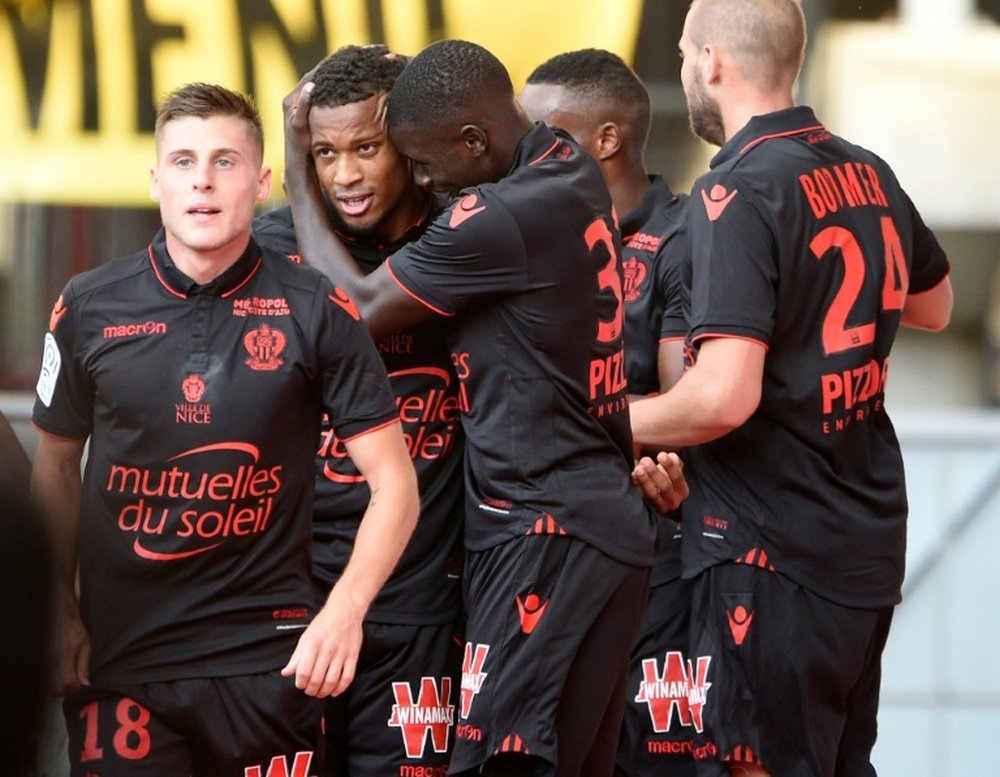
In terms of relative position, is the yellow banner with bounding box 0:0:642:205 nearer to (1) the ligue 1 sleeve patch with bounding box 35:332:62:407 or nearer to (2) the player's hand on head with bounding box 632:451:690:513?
(2) the player's hand on head with bounding box 632:451:690:513

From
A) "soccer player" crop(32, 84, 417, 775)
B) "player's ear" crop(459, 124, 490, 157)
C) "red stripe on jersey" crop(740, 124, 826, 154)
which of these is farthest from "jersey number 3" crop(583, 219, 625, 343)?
"soccer player" crop(32, 84, 417, 775)

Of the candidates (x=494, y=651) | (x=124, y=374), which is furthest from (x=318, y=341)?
(x=494, y=651)

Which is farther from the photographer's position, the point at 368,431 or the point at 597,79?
the point at 597,79

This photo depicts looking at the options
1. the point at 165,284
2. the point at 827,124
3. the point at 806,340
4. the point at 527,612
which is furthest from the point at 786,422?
the point at 827,124

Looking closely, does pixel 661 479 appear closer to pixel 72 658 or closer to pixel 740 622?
pixel 740 622

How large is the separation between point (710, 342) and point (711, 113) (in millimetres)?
Result: 630

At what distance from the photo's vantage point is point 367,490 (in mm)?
4266

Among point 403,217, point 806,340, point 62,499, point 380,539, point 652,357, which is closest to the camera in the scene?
point 380,539

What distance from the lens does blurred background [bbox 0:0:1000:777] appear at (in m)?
6.06

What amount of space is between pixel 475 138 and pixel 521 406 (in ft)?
1.91

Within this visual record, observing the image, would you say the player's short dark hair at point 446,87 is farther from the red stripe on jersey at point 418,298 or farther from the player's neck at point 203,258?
the player's neck at point 203,258

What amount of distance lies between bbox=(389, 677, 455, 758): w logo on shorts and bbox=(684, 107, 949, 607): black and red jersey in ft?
2.08

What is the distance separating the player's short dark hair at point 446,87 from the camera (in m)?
4.07

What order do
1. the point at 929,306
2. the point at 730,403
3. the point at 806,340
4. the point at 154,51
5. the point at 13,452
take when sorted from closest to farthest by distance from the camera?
1. the point at 13,452
2. the point at 730,403
3. the point at 806,340
4. the point at 929,306
5. the point at 154,51
